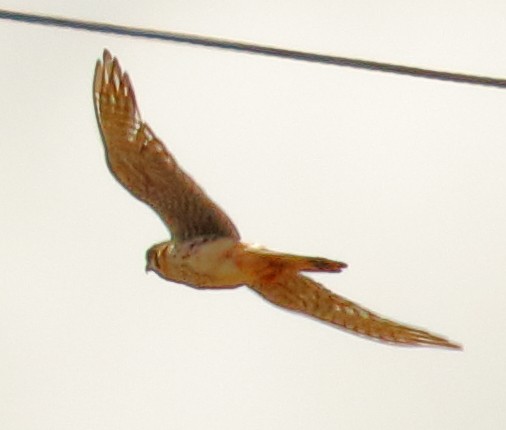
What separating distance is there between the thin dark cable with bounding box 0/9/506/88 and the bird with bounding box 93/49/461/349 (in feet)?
0.43

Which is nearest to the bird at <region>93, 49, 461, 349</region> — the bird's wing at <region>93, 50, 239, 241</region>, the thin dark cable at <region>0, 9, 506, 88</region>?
the bird's wing at <region>93, 50, 239, 241</region>

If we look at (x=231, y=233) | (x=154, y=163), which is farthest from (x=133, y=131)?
(x=231, y=233)

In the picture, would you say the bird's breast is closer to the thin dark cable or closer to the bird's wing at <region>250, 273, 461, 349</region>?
the bird's wing at <region>250, 273, 461, 349</region>

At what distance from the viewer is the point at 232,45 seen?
1046 millimetres

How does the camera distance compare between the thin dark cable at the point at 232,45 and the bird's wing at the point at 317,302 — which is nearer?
the thin dark cable at the point at 232,45

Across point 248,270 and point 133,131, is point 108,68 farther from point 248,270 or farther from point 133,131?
point 248,270

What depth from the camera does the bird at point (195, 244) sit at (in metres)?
1.12

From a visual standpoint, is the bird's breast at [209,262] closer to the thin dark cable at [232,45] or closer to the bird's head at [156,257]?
the bird's head at [156,257]

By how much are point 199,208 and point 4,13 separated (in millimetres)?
255

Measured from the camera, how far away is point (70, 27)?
102cm

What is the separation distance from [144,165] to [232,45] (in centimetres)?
18

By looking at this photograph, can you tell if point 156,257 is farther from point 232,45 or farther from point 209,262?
point 232,45

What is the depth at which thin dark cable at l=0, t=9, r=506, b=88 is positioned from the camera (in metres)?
1.01

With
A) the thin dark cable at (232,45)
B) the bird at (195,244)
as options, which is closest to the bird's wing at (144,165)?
the bird at (195,244)
